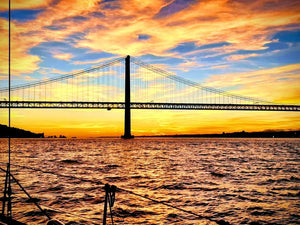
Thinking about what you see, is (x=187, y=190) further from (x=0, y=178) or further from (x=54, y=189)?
(x=0, y=178)

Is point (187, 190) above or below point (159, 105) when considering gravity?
below

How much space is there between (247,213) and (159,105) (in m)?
83.6

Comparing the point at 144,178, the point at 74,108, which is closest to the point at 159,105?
the point at 74,108

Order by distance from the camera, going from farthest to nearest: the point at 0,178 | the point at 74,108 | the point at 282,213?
the point at 74,108 < the point at 0,178 < the point at 282,213

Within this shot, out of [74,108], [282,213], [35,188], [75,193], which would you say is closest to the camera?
[282,213]

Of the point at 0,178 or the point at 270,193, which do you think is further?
the point at 0,178

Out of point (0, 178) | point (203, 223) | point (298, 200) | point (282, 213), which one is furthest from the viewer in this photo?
point (0, 178)

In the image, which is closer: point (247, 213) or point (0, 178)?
point (247, 213)

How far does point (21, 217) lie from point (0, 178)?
31.0 ft

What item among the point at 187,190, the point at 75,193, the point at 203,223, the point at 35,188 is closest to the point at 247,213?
the point at 203,223

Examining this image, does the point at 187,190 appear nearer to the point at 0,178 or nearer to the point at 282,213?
the point at 282,213

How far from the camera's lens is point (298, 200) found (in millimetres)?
13664

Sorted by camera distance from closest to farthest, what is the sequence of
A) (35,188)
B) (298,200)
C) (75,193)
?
(298,200)
(75,193)
(35,188)

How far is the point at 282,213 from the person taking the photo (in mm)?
Result: 11516
